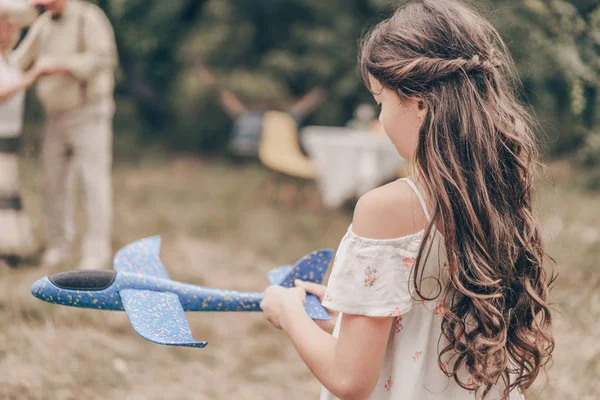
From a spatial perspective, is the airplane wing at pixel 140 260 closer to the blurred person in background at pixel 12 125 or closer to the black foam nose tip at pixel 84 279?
the black foam nose tip at pixel 84 279

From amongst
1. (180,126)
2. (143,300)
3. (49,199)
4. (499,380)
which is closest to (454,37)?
(499,380)

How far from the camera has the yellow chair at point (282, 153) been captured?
6.21 metres

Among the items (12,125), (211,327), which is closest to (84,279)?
(211,327)

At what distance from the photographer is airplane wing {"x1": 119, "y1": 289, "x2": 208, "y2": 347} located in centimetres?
Result: 123

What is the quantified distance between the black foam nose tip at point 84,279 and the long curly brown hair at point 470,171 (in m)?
0.69

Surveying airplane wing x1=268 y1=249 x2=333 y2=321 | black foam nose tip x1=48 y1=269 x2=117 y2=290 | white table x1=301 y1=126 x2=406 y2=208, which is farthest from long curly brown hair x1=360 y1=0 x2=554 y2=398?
white table x1=301 y1=126 x2=406 y2=208

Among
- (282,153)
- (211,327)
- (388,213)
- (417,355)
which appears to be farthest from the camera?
(282,153)

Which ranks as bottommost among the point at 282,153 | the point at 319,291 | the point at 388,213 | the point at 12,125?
the point at 282,153

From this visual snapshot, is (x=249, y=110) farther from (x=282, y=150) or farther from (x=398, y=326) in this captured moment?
(x=398, y=326)

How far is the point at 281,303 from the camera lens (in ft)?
4.51

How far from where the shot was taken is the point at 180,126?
9188 mm

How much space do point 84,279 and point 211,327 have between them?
2024 mm

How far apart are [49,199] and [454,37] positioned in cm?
341

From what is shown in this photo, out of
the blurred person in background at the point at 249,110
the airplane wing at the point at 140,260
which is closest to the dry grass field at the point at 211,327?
the airplane wing at the point at 140,260
